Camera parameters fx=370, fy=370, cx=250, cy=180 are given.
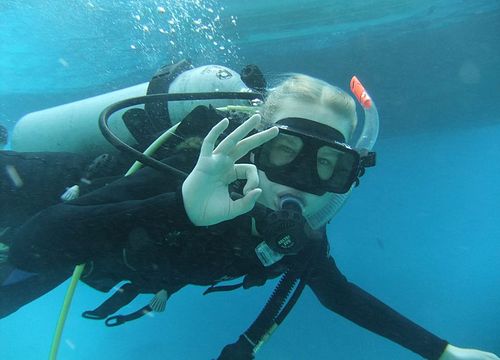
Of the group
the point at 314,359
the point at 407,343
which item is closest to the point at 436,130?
the point at 314,359

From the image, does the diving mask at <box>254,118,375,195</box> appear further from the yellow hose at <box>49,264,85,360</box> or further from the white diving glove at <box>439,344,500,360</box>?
the white diving glove at <box>439,344,500,360</box>

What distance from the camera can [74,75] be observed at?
13375mm

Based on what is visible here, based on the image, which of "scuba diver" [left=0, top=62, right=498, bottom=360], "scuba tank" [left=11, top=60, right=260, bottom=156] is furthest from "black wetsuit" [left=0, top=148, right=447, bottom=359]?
"scuba tank" [left=11, top=60, right=260, bottom=156]

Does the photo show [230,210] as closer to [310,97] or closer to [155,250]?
[155,250]

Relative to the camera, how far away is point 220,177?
187cm

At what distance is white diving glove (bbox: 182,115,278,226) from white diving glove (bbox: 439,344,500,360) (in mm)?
2782

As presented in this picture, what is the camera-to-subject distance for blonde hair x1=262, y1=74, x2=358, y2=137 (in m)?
2.72

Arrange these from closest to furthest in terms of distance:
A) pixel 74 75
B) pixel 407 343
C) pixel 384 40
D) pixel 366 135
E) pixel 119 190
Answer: pixel 119 190
pixel 366 135
pixel 407 343
pixel 384 40
pixel 74 75

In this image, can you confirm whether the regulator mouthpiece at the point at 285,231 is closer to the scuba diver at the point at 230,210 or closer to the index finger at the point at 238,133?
the scuba diver at the point at 230,210

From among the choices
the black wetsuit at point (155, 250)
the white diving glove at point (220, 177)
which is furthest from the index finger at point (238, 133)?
the black wetsuit at point (155, 250)

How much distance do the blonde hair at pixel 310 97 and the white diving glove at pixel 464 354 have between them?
2.27 metres

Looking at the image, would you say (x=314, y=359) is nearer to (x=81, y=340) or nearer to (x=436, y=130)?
(x=81, y=340)

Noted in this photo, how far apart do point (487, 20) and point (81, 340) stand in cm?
1745

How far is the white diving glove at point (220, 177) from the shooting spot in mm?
1739
